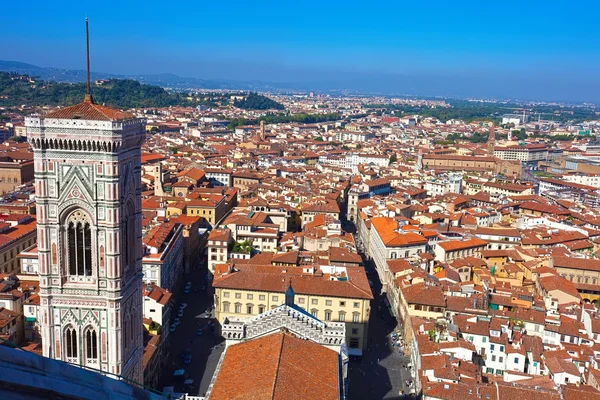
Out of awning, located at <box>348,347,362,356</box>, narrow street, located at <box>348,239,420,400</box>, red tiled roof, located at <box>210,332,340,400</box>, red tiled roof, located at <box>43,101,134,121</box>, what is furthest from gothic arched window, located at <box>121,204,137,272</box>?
awning, located at <box>348,347,362,356</box>

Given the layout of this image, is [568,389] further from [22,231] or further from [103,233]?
[22,231]

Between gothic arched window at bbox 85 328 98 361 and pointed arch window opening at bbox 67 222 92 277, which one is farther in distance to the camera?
gothic arched window at bbox 85 328 98 361

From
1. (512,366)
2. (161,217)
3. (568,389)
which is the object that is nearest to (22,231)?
(161,217)

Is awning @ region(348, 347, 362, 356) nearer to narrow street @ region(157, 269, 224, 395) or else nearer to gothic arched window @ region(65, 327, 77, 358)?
narrow street @ region(157, 269, 224, 395)

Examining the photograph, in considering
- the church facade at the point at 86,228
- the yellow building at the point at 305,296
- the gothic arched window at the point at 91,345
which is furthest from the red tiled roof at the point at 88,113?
the yellow building at the point at 305,296

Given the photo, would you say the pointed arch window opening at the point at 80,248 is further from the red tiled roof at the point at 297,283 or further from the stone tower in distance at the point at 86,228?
the red tiled roof at the point at 297,283

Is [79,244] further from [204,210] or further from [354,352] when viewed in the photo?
[204,210]
